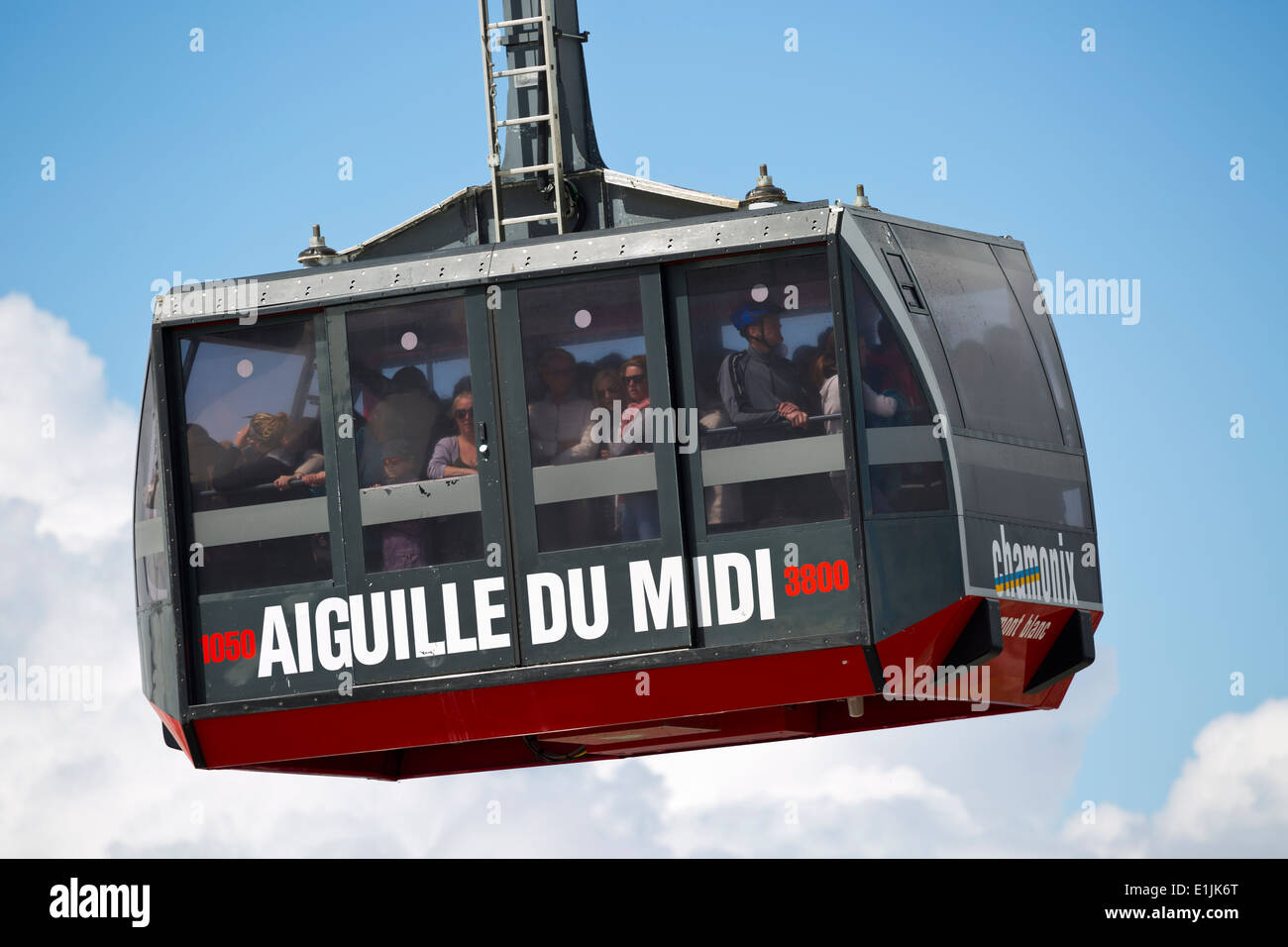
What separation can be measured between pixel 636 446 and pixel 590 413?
378 millimetres

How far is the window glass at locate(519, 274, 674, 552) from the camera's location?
1552 centimetres

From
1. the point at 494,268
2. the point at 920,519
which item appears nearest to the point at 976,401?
the point at 920,519

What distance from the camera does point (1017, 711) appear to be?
1783cm

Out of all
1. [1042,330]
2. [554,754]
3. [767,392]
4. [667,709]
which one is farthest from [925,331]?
[554,754]

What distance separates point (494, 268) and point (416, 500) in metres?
1.54

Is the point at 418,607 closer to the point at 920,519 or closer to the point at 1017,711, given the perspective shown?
the point at 920,519

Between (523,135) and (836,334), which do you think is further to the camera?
(523,135)

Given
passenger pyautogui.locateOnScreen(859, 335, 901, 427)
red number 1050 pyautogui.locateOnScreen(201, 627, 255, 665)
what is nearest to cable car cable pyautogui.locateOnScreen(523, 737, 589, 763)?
red number 1050 pyautogui.locateOnScreen(201, 627, 255, 665)

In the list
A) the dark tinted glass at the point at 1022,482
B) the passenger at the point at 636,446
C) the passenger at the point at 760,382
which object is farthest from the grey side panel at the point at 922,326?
the passenger at the point at 636,446

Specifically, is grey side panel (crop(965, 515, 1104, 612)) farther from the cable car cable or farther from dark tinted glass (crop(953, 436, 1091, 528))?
the cable car cable

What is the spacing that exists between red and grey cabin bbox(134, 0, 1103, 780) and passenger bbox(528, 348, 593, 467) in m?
0.02

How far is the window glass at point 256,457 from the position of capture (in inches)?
637

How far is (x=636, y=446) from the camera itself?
15523 millimetres

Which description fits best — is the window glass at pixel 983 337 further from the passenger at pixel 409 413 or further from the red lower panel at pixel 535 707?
the passenger at pixel 409 413
